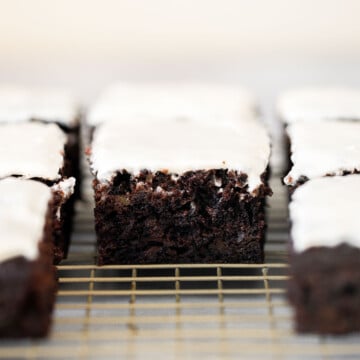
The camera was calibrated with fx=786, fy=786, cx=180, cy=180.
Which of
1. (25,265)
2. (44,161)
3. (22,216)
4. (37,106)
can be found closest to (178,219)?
(44,161)

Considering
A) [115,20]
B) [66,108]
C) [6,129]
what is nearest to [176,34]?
[115,20]

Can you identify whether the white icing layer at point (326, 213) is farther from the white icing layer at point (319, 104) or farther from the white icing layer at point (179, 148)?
the white icing layer at point (319, 104)

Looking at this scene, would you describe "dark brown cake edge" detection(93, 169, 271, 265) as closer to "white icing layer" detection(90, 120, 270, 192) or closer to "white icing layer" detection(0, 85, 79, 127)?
"white icing layer" detection(90, 120, 270, 192)

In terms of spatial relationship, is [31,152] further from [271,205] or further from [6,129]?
[271,205]

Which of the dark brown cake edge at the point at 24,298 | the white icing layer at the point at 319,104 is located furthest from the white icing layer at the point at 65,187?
the white icing layer at the point at 319,104

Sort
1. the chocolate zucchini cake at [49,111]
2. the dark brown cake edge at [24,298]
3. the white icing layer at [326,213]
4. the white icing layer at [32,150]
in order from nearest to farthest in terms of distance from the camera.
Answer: the dark brown cake edge at [24,298] → the white icing layer at [326,213] → the white icing layer at [32,150] → the chocolate zucchini cake at [49,111]

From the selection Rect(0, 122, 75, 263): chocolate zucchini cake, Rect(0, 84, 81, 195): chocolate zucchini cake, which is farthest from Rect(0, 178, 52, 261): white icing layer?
Rect(0, 84, 81, 195): chocolate zucchini cake
